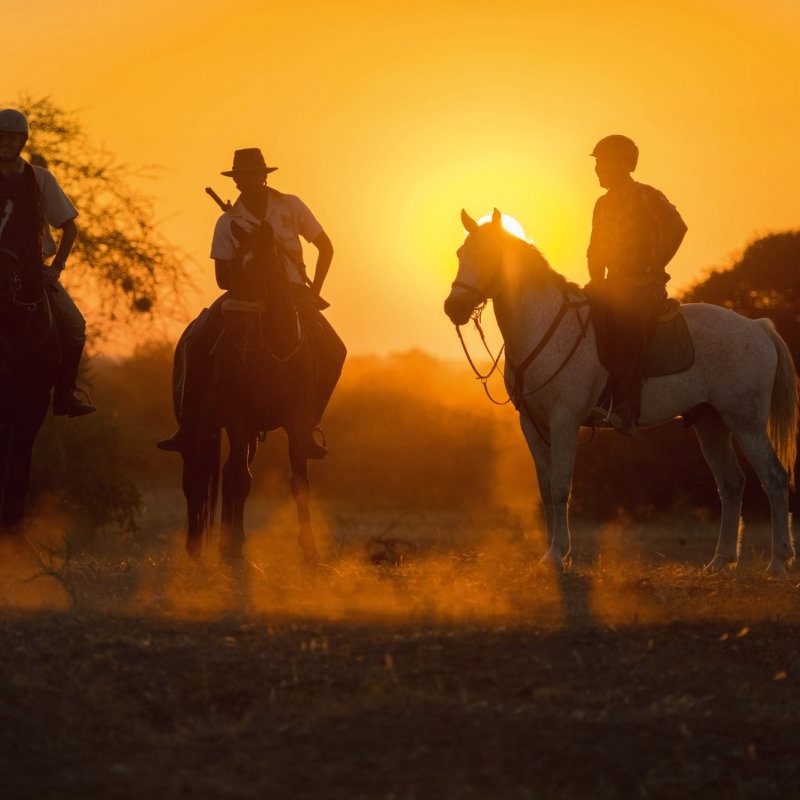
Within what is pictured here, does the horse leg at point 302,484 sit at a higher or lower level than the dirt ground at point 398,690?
higher

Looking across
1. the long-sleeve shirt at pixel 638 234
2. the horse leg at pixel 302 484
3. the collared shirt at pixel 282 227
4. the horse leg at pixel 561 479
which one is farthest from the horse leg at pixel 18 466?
the long-sleeve shirt at pixel 638 234

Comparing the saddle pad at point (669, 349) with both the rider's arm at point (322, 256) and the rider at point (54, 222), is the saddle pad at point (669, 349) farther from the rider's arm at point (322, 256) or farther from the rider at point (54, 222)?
the rider at point (54, 222)

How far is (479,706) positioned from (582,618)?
6.76ft

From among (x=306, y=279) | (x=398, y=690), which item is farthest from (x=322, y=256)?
(x=398, y=690)

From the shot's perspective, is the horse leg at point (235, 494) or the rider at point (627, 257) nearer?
the rider at point (627, 257)

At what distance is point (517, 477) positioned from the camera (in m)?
32.7

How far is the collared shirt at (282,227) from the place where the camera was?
12.0 metres

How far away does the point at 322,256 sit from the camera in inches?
499

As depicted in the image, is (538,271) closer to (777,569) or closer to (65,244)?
(777,569)

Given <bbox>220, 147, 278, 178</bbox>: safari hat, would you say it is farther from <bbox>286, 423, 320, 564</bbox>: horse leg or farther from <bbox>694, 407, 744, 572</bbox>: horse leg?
<bbox>694, 407, 744, 572</bbox>: horse leg

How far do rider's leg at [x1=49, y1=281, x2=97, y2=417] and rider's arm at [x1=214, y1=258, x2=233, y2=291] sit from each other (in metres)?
1.06

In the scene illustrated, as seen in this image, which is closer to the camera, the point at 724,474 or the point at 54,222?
the point at 54,222

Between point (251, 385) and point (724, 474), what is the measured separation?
401 centimetres

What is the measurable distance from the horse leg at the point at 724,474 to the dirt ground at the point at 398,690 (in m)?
2.57
